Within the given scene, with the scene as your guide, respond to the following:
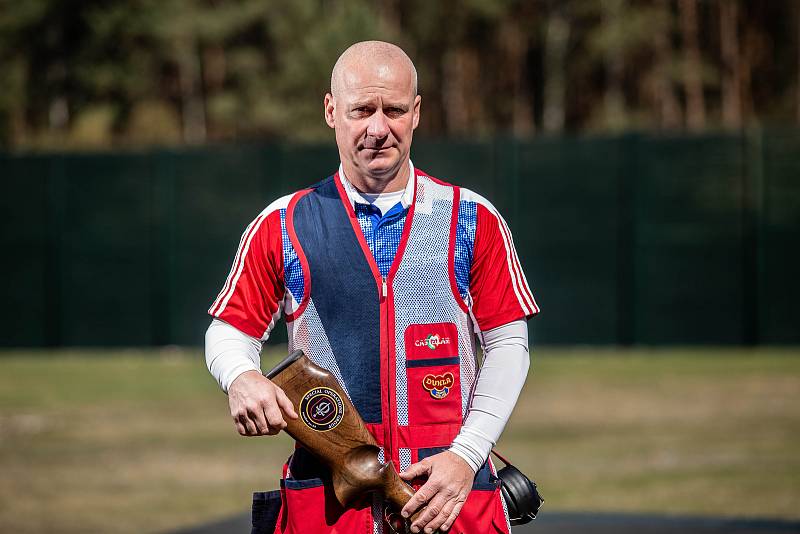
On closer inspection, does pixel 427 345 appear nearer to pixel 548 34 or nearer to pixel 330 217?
pixel 330 217

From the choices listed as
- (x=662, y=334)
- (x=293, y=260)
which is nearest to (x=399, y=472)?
(x=293, y=260)

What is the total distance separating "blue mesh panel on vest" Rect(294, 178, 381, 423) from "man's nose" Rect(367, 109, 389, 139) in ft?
0.82

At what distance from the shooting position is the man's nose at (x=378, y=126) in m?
2.53

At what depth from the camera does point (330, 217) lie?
2.65 m

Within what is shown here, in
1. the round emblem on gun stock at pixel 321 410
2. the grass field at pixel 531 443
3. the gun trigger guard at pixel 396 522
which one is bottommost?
the grass field at pixel 531 443

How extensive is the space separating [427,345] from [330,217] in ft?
1.12

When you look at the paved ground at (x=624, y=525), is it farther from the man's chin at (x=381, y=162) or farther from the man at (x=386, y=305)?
the man's chin at (x=381, y=162)

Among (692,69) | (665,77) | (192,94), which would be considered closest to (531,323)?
(692,69)

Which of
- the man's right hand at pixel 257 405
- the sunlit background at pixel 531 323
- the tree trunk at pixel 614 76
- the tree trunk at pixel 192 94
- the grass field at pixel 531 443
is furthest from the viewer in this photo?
the tree trunk at pixel 192 94

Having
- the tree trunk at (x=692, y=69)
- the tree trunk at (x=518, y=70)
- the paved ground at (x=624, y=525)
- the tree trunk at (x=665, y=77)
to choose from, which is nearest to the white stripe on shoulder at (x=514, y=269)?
the paved ground at (x=624, y=525)

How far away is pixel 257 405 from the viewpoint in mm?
2396

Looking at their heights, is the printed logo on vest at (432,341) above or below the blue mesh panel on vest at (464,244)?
below

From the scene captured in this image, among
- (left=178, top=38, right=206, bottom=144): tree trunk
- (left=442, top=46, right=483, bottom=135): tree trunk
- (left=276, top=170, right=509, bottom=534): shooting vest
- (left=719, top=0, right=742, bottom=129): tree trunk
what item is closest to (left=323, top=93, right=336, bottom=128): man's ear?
(left=276, top=170, right=509, bottom=534): shooting vest

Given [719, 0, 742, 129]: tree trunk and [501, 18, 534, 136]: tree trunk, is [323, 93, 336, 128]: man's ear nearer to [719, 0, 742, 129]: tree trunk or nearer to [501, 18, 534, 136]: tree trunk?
[719, 0, 742, 129]: tree trunk
